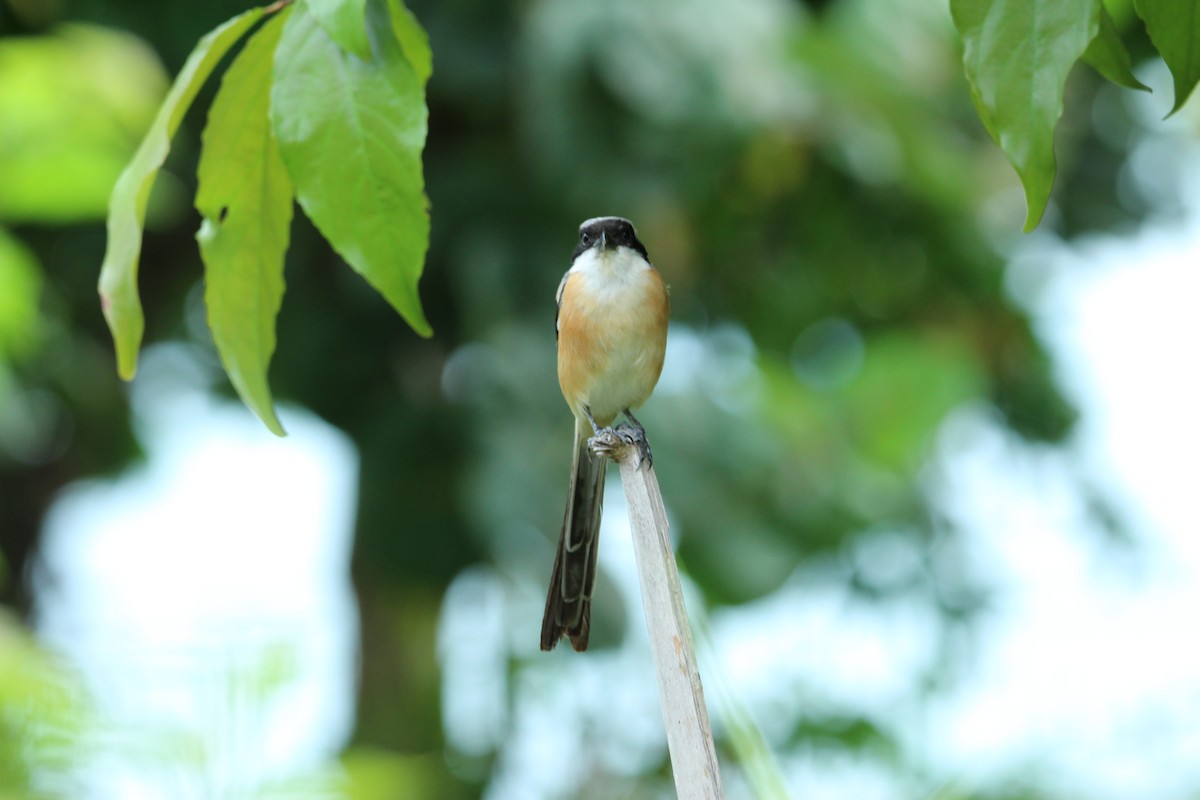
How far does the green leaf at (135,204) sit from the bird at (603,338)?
1228 mm

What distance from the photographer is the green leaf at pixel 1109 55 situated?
1203 mm

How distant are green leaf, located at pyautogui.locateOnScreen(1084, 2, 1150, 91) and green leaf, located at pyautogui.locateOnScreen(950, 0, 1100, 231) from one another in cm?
17

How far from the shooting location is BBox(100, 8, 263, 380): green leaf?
130 centimetres

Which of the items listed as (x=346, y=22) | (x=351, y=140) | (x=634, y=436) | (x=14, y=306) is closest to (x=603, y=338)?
(x=634, y=436)

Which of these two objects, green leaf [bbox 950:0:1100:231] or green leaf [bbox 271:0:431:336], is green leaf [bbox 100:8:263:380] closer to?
green leaf [bbox 271:0:431:336]

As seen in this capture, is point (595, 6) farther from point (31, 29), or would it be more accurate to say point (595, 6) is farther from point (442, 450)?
point (31, 29)

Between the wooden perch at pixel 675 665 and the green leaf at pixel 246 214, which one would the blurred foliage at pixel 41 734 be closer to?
the green leaf at pixel 246 214

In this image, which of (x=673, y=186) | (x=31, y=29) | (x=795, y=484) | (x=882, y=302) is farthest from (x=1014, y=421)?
(x=31, y=29)

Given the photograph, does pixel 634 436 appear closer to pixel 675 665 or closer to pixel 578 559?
pixel 578 559

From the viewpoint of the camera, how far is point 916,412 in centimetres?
586

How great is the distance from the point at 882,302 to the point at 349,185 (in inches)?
230

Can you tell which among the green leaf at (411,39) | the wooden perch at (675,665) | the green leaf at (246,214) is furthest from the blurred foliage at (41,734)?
the green leaf at (411,39)

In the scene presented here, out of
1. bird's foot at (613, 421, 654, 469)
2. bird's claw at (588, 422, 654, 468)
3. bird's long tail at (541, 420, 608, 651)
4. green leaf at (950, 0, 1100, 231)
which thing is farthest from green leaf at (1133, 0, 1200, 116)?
bird's long tail at (541, 420, 608, 651)

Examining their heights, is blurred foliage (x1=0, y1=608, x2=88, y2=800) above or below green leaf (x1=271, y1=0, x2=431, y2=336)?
below
